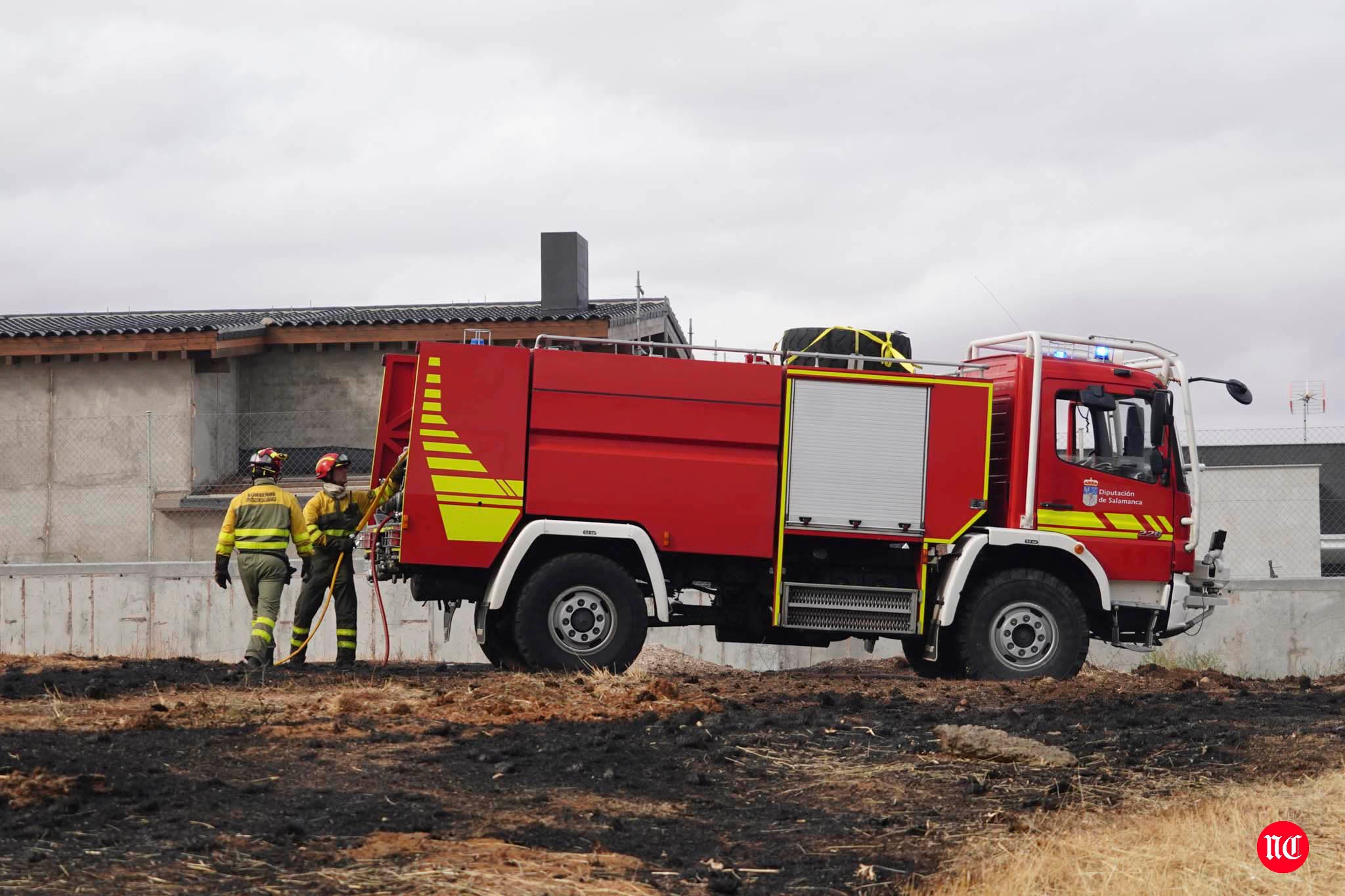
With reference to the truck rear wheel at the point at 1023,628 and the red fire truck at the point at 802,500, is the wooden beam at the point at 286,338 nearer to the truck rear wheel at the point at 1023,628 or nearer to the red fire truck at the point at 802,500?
the red fire truck at the point at 802,500

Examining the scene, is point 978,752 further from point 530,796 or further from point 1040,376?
point 1040,376

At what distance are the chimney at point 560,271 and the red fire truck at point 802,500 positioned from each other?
491 inches

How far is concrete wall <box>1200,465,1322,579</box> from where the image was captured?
19.4 m

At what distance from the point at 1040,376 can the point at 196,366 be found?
566 inches

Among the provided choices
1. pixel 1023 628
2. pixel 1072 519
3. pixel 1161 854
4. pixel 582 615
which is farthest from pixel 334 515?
pixel 1161 854

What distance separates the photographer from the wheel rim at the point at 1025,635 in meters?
12.1

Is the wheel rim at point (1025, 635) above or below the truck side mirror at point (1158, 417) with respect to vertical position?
below

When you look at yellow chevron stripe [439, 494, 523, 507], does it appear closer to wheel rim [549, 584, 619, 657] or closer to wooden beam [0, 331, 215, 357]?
wheel rim [549, 584, 619, 657]

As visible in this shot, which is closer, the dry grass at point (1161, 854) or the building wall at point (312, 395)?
the dry grass at point (1161, 854)

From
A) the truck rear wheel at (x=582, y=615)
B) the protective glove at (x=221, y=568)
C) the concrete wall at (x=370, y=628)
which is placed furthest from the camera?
the concrete wall at (x=370, y=628)

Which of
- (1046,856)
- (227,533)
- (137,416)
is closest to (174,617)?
(227,533)

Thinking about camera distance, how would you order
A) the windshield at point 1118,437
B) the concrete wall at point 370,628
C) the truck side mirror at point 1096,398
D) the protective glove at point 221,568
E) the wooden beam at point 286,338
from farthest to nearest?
the wooden beam at point 286,338
the concrete wall at point 370,628
the windshield at point 1118,437
the truck side mirror at point 1096,398
the protective glove at point 221,568

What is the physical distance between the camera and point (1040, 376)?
12.1 meters

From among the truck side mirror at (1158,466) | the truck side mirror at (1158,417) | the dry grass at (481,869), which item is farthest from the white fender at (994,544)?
the dry grass at (481,869)
